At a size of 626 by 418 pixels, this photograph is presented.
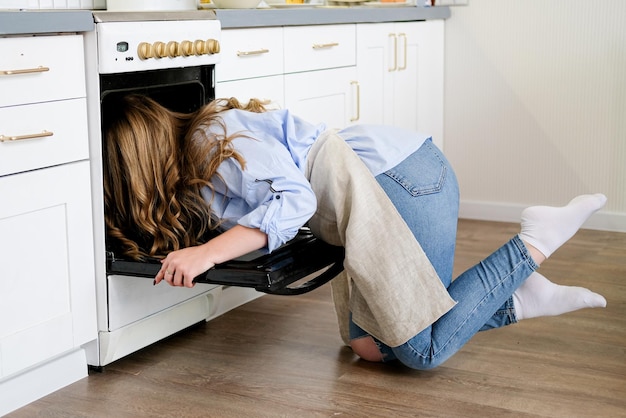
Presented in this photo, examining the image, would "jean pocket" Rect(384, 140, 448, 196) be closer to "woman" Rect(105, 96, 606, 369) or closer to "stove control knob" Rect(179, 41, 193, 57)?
"woman" Rect(105, 96, 606, 369)

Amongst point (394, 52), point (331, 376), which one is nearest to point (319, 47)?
point (394, 52)

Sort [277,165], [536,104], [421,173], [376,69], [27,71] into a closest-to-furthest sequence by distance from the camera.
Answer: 1. [27,71]
2. [277,165]
3. [421,173]
4. [376,69]
5. [536,104]

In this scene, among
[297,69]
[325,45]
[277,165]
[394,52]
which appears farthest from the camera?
[394,52]

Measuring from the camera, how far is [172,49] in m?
2.14

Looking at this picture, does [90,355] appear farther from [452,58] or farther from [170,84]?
[452,58]

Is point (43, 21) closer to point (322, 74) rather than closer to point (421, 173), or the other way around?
point (421, 173)

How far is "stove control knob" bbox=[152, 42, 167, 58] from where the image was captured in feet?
6.89

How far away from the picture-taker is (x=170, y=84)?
2240 millimetres

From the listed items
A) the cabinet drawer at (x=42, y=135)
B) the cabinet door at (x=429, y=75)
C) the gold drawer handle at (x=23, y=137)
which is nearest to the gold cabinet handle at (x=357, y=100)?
the cabinet door at (x=429, y=75)

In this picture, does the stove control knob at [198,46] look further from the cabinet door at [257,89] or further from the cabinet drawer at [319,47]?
the cabinet drawer at [319,47]

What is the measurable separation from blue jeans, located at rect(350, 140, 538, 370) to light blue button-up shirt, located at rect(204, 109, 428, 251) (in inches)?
2.2

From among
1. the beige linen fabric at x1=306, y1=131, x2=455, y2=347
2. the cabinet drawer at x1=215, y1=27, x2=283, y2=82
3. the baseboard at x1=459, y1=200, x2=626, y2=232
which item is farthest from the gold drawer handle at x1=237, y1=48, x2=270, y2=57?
the baseboard at x1=459, y1=200, x2=626, y2=232

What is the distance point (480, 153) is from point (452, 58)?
44cm

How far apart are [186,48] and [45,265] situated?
64cm
